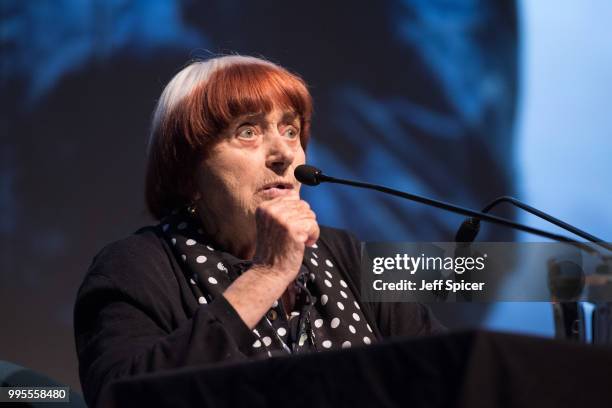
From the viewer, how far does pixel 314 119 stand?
2500 mm

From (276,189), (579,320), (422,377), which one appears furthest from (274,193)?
(422,377)

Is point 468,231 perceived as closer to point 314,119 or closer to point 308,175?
point 308,175

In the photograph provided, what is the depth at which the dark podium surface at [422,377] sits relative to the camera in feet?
2.52

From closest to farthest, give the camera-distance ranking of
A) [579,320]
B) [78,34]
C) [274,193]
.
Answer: [579,320]
[274,193]
[78,34]

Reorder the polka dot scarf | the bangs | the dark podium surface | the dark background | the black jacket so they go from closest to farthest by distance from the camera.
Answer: the dark podium surface
the black jacket
the polka dot scarf
the bangs
the dark background

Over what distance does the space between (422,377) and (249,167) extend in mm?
893

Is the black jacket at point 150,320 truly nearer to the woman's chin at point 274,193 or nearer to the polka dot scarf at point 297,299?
the polka dot scarf at point 297,299

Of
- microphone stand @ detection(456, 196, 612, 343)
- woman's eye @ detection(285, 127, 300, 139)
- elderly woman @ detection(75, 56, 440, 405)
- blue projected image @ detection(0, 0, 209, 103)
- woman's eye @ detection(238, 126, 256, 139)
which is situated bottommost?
microphone stand @ detection(456, 196, 612, 343)

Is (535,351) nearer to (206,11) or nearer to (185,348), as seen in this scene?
(185,348)

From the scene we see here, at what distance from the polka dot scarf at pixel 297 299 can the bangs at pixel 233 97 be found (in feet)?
0.71

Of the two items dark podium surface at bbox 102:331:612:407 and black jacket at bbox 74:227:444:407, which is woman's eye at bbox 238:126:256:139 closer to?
black jacket at bbox 74:227:444:407

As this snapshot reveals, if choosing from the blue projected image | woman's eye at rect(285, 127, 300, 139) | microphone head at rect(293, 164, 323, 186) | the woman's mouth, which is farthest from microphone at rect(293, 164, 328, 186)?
the blue projected image

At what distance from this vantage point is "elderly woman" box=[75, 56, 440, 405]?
4.71ft

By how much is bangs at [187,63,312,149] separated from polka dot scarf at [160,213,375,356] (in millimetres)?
216
